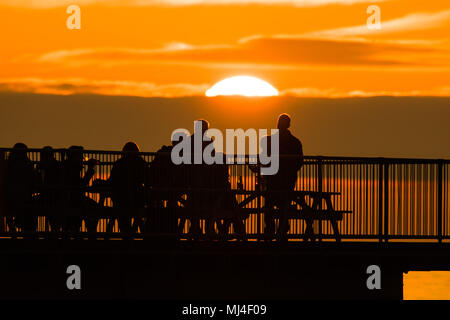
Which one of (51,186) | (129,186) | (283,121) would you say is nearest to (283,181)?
(283,121)

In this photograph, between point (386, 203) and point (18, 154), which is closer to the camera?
point (18, 154)

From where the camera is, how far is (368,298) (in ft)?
72.1

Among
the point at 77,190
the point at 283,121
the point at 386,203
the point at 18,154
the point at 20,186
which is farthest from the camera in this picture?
the point at 283,121

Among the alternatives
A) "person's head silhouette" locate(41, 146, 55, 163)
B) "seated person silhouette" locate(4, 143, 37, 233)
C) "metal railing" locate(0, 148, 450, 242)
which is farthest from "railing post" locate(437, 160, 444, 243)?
"seated person silhouette" locate(4, 143, 37, 233)

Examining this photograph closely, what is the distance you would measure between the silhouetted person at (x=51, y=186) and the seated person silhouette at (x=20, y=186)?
22cm

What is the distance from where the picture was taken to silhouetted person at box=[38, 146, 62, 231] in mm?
21156

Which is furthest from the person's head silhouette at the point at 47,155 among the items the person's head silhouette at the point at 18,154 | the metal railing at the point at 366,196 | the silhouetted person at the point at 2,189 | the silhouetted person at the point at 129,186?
the silhouetted person at the point at 129,186

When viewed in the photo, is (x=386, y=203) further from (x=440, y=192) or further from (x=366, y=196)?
(x=440, y=192)

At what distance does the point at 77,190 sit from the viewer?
837 inches

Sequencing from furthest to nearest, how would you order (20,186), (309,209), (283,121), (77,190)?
1. (283,121)
2. (309,209)
3. (20,186)
4. (77,190)

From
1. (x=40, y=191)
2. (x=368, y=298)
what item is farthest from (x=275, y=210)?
(x=40, y=191)

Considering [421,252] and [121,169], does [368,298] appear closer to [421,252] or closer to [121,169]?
[421,252]

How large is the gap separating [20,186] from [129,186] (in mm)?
1925
